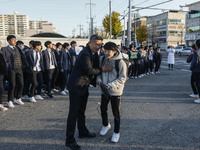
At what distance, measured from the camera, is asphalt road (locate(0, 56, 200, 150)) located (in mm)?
3371

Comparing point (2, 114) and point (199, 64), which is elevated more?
point (199, 64)

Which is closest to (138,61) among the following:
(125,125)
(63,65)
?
(63,65)

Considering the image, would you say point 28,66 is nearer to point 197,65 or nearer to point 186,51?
point 197,65

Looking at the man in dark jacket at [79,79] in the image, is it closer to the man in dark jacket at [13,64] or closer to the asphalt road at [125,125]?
the asphalt road at [125,125]

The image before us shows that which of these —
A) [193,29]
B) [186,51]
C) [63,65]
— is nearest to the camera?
[63,65]

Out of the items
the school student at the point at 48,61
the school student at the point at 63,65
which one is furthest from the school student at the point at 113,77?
the school student at the point at 63,65

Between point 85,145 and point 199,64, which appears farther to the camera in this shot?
point 199,64

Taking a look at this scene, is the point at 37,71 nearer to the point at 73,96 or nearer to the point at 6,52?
the point at 6,52

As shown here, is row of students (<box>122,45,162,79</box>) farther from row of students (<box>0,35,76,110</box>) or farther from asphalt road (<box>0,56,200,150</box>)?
asphalt road (<box>0,56,200,150</box>)

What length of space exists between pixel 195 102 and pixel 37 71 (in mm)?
5410

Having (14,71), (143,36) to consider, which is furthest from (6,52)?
(143,36)

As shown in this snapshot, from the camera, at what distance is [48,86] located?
6727 mm

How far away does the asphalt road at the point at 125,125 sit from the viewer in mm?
3371

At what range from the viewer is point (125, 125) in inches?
168
